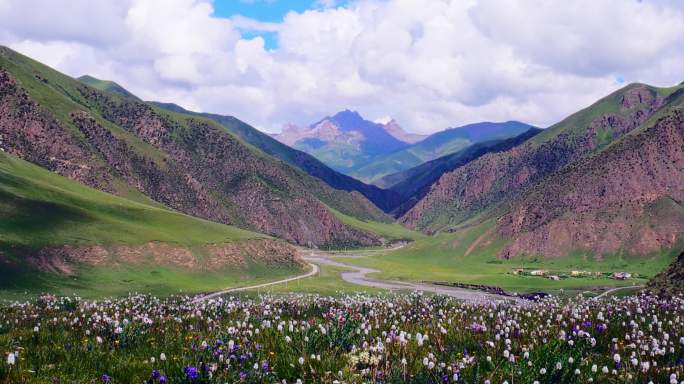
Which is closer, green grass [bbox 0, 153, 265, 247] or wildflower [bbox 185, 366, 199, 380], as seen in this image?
wildflower [bbox 185, 366, 199, 380]

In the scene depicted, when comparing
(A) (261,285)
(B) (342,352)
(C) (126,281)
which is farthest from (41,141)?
(B) (342,352)

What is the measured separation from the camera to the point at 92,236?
9444 centimetres

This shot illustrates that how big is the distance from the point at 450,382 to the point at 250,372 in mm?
2833

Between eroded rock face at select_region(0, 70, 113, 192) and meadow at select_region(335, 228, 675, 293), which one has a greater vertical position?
eroded rock face at select_region(0, 70, 113, 192)

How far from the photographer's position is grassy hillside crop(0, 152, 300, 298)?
75.6 m

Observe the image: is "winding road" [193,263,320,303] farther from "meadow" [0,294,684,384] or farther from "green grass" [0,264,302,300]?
"meadow" [0,294,684,384]

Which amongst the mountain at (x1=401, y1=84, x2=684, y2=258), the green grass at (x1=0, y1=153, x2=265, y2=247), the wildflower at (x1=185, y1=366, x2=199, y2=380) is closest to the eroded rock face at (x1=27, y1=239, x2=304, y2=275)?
the green grass at (x1=0, y1=153, x2=265, y2=247)

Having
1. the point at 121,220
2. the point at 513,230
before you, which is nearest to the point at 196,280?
the point at 121,220

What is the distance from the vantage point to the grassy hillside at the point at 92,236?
248ft

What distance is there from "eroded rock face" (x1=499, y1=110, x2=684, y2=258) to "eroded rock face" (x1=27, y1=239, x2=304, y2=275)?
8528 centimetres

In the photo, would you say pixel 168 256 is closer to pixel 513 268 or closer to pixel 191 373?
pixel 191 373

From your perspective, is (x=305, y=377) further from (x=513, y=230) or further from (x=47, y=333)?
(x=513, y=230)

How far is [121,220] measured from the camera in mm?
112375

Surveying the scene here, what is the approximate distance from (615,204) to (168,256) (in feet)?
441
